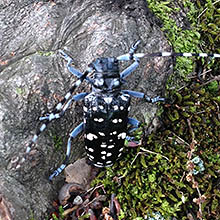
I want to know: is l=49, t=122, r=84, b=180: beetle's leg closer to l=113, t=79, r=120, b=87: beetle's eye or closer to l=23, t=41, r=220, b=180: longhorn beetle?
l=23, t=41, r=220, b=180: longhorn beetle

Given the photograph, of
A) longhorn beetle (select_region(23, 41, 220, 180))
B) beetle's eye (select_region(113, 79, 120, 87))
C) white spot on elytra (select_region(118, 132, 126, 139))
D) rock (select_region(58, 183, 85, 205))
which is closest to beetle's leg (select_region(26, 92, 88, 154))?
longhorn beetle (select_region(23, 41, 220, 180))

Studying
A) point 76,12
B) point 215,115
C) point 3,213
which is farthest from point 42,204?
point 215,115

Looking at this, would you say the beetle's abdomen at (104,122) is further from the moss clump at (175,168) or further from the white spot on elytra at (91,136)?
the moss clump at (175,168)

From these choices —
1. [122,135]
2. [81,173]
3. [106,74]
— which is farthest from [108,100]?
[81,173]

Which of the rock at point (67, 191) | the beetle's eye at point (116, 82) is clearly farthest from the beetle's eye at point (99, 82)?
the rock at point (67, 191)

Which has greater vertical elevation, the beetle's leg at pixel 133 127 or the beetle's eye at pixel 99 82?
the beetle's eye at pixel 99 82

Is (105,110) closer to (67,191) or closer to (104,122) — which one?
(104,122)
